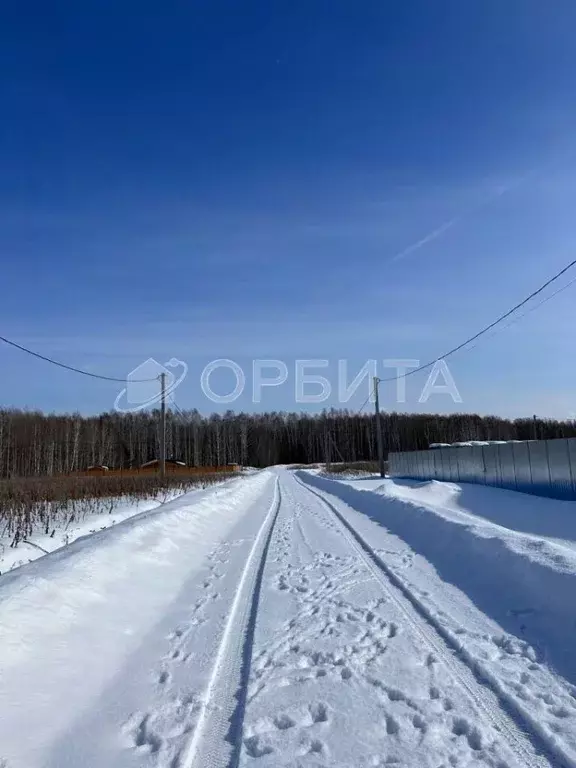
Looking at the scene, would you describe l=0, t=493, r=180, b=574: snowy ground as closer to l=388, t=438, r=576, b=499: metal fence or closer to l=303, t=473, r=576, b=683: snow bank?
l=303, t=473, r=576, b=683: snow bank

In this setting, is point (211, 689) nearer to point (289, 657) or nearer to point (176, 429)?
Result: point (289, 657)

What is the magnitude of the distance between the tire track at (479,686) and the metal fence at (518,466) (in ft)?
45.0

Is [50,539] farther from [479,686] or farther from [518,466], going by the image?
[518,466]

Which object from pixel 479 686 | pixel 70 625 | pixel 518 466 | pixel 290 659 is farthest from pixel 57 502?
pixel 518 466

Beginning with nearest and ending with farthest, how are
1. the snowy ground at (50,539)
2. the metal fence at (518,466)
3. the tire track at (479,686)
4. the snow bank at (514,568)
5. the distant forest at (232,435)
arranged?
1. the tire track at (479,686)
2. the snow bank at (514,568)
3. the snowy ground at (50,539)
4. the metal fence at (518,466)
5. the distant forest at (232,435)

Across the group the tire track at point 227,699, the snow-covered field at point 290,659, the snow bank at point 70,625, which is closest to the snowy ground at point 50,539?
the snow bank at point 70,625

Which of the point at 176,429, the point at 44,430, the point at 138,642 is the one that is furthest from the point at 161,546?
the point at 176,429

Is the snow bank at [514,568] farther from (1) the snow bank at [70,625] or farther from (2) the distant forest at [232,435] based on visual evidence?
(2) the distant forest at [232,435]

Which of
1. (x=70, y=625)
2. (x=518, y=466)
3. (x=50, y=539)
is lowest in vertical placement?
(x=50, y=539)

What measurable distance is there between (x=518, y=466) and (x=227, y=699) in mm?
21174

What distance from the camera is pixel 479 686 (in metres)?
4.28

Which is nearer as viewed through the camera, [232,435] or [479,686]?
[479,686]

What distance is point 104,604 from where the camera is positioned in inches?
246

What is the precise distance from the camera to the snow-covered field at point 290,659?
11.6 ft
